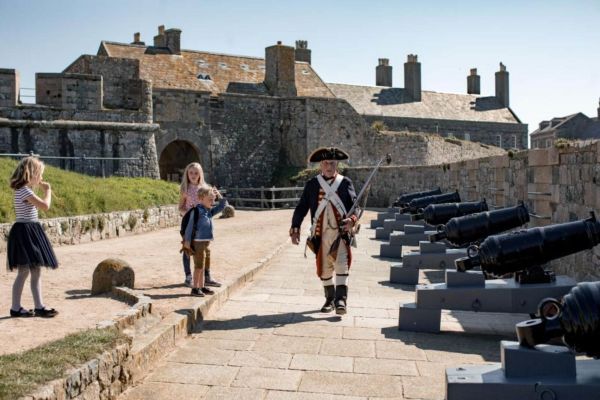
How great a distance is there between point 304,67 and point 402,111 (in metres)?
12.8

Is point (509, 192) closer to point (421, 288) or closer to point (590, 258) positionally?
point (590, 258)

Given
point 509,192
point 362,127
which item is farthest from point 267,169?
point 509,192

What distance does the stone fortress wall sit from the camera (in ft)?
18.9

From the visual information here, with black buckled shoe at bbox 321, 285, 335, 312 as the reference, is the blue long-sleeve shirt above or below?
above

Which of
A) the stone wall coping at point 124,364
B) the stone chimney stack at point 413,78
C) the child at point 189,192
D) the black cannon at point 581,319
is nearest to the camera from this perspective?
the black cannon at point 581,319

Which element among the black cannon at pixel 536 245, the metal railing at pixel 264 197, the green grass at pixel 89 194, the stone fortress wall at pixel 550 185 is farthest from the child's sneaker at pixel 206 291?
the metal railing at pixel 264 197

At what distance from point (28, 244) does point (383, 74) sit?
43993 mm

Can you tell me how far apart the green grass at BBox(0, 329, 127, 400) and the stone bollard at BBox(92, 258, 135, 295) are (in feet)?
7.47

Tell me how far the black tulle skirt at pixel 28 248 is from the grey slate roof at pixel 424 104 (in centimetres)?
3770

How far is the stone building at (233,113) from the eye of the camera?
872 inches

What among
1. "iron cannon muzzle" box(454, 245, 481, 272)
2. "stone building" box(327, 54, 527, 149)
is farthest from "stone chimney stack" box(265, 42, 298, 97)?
"iron cannon muzzle" box(454, 245, 481, 272)

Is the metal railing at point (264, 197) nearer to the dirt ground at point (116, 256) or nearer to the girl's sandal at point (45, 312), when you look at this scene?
the dirt ground at point (116, 256)

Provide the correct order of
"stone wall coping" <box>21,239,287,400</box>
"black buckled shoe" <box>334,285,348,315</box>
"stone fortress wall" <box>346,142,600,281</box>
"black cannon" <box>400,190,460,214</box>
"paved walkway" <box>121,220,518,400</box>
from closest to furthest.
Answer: "stone wall coping" <box>21,239,287,400</box> < "paved walkway" <box>121,220,518,400</box> < "stone fortress wall" <box>346,142,600,281</box> < "black buckled shoe" <box>334,285,348,315</box> < "black cannon" <box>400,190,460,214</box>

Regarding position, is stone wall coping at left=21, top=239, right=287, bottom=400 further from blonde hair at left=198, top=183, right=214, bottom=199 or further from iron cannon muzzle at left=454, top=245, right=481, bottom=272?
iron cannon muzzle at left=454, top=245, right=481, bottom=272
